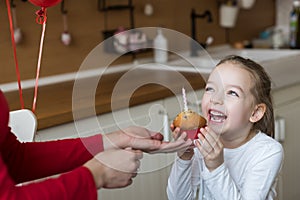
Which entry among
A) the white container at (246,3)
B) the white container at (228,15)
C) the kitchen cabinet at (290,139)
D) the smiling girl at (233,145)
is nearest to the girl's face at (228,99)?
the smiling girl at (233,145)

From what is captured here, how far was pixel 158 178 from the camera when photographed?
194 centimetres

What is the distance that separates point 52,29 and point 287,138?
1282 millimetres

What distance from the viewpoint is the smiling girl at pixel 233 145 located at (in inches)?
44.5

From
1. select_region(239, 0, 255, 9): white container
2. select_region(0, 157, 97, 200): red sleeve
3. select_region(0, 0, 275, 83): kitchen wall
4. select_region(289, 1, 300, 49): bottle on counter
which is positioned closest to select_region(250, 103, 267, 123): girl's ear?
select_region(0, 157, 97, 200): red sleeve

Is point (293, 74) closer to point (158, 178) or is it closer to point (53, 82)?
point (158, 178)

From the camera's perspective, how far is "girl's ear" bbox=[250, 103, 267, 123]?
50.1 inches

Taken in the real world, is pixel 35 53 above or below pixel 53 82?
above

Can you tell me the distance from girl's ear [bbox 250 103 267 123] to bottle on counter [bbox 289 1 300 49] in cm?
182

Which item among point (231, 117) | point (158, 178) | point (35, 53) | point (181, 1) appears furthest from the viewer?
→ point (181, 1)

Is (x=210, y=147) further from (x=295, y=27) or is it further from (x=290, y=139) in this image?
(x=295, y=27)

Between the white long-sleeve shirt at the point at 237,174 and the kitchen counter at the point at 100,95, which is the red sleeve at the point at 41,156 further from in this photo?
the white long-sleeve shirt at the point at 237,174

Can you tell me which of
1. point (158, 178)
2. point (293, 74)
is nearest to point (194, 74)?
point (158, 178)

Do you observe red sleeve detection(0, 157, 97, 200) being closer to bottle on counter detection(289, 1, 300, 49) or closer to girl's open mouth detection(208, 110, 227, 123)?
girl's open mouth detection(208, 110, 227, 123)

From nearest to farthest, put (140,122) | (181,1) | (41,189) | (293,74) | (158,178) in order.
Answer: (41,189) → (140,122) → (158,178) → (293,74) → (181,1)
